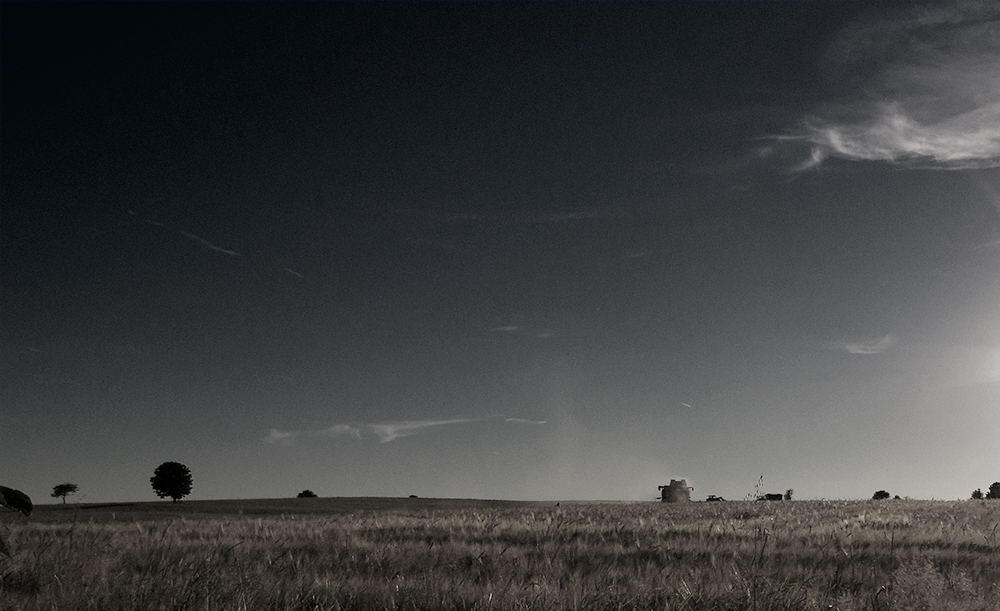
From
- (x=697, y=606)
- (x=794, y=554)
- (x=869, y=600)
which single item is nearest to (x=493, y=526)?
(x=794, y=554)

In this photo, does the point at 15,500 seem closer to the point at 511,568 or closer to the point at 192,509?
the point at 511,568

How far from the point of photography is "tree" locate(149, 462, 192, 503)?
86.2m

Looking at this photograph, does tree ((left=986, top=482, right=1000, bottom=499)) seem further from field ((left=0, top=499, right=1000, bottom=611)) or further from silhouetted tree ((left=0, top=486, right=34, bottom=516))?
silhouetted tree ((left=0, top=486, right=34, bottom=516))

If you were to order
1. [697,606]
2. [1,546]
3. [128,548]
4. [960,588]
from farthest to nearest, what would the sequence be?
1. [128,548]
2. [960,588]
3. [697,606]
4. [1,546]

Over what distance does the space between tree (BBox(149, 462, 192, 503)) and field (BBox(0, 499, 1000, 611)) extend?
248 ft

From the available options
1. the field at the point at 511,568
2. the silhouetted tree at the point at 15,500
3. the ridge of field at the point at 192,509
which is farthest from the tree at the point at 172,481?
the silhouetted tree at the point at 15,500

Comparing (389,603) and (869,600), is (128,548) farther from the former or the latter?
(869,600)

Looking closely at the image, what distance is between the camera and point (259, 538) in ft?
51.3

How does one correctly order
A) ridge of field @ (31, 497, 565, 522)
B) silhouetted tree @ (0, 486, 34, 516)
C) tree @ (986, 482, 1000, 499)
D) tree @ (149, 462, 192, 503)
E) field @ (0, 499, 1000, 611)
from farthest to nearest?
1. tree @ (149, 462, 192, 503)
2. tree @ (986, 482, 1000, 499)
3. ridge of field @ (31, 497, 565, 522)
4. field @ (0, 499, 1000, 611)
5. silhouetted tree @ (0, 486, 34, 516)

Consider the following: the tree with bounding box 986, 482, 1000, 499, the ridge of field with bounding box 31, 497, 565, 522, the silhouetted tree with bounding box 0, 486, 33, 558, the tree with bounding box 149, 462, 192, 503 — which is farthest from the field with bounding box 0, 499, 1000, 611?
the tree with bounding box 149, 462, 192, 503

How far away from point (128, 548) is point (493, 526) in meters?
8.80

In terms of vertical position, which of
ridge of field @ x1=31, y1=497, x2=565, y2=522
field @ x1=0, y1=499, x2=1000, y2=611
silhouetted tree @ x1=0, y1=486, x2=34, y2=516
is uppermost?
silhouetted tree @ x1=0, y1=486, x2=34, y2=516

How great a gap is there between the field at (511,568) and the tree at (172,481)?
75505 millimetres

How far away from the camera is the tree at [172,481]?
86.2m
